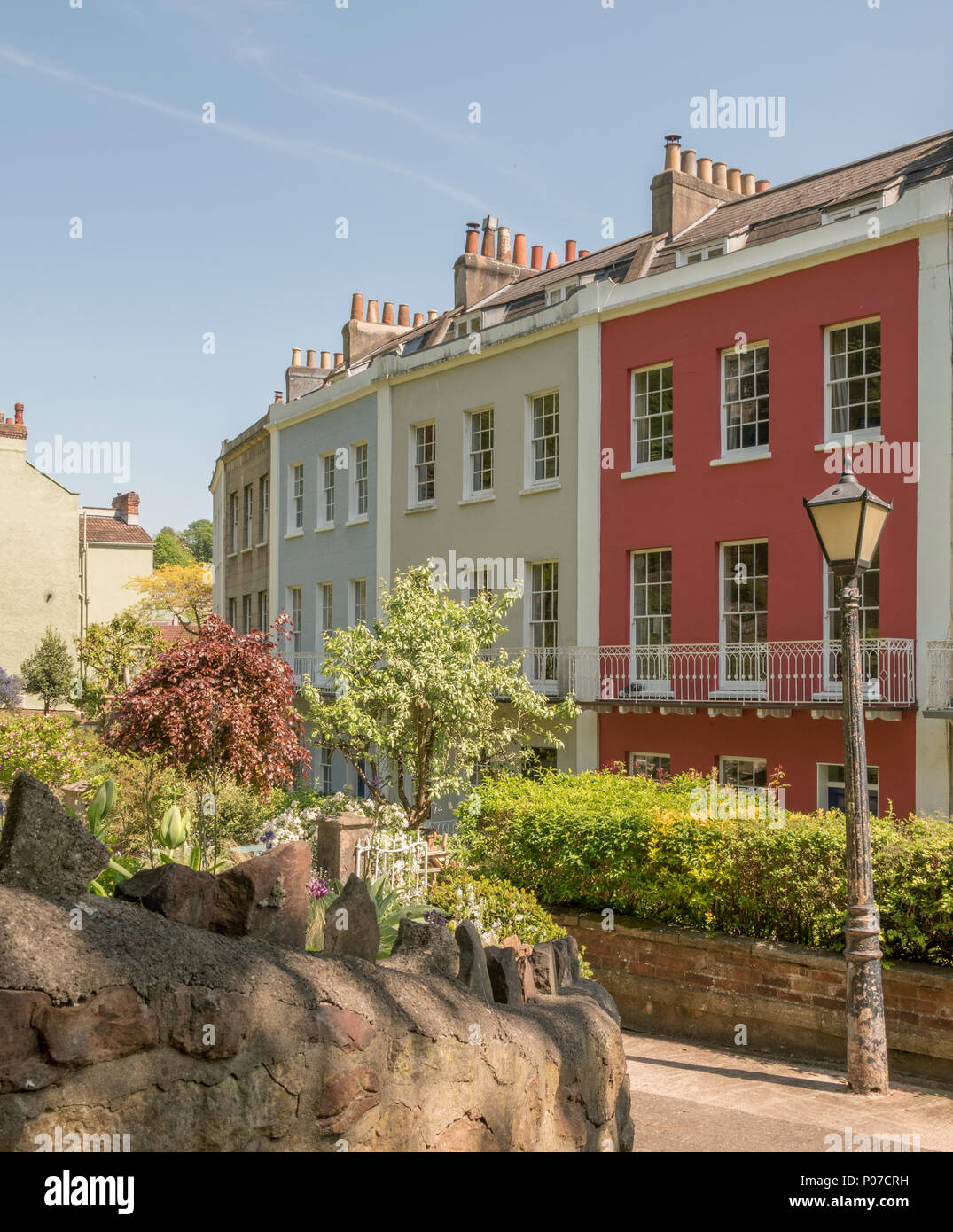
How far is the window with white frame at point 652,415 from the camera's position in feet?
64.6

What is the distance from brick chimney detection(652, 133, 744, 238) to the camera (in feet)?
73.4

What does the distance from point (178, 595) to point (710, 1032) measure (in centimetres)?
5546

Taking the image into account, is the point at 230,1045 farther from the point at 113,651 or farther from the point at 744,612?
the point at 113,651

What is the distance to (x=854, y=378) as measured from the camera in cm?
1689

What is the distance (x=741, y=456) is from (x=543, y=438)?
4903 mm

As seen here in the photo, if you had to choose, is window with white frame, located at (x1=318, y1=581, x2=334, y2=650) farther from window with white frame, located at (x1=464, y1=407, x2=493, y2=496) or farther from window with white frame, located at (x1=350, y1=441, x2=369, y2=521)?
window with white frame, located at (x1=464, y1=407, x2=493, y2=496)

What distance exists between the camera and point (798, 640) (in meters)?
17.1

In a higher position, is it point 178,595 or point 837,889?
point 178,595

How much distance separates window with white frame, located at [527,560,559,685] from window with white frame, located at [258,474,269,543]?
13.2m

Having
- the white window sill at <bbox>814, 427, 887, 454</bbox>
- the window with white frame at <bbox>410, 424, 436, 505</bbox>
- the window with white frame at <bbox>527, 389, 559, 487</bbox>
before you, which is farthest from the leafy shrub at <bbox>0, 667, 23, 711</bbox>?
the white window sill at <bbox>814, 427, 887, 454</bbox>

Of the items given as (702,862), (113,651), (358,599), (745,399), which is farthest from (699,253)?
(113,651)

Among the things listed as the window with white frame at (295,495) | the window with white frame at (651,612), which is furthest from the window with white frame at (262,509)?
the window with white frame at (651,612)
